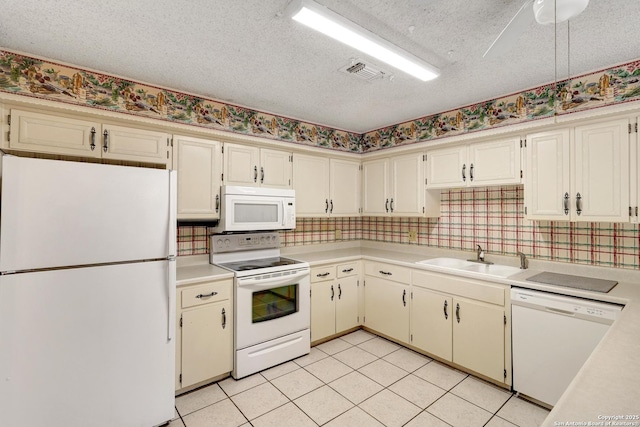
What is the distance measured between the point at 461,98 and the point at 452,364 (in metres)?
2.52

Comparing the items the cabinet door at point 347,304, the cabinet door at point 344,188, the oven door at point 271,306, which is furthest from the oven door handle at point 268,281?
the cabinet door at point 344,188

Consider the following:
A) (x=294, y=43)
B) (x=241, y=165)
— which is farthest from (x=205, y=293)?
(x=294, y=43)

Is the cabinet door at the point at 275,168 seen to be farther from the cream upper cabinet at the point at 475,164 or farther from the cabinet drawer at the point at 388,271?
the cream upper cabinet at the point at 475,164

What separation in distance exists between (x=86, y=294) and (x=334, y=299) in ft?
7.49

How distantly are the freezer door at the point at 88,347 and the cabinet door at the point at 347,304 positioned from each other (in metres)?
1.84

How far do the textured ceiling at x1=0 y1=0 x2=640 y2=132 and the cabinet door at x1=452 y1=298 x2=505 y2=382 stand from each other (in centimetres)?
186

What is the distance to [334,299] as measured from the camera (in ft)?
11.3

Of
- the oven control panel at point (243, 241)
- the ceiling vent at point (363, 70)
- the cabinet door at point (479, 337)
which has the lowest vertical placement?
the cabinet door at point (479, 337)

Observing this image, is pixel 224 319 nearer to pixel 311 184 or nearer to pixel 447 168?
pixel 311 184

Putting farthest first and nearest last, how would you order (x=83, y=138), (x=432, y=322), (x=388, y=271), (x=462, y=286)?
(x=388, y=271) → (x=432, y=322) → (x=462, y=286) → (x=83, y=138)

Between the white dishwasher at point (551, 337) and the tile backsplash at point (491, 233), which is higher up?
the tile backsplash at point (491, 233)

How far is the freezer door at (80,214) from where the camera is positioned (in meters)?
1.62

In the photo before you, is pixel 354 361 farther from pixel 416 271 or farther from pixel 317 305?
pixel 416 271

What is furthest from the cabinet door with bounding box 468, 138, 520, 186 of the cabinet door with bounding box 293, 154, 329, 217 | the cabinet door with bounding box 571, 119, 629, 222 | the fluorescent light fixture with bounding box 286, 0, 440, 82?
the cabinet door with bounding box 293, 154, 329, 217
